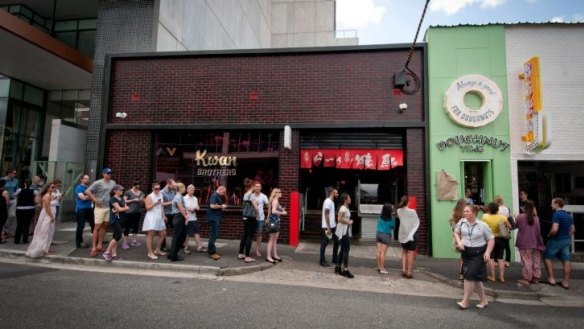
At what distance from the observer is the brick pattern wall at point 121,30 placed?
39.7 ft

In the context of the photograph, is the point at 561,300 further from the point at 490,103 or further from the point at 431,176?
the point at 490,103

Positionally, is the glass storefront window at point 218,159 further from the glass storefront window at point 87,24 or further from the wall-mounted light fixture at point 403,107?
the glass storefront window at point 87,24

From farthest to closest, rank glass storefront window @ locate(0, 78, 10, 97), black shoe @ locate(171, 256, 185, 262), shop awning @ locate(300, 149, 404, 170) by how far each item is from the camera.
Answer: glass storefront window @ locate(0, 78, 10, 97) < shop awning @ locate(300, 149, 404, 170) < black shoe @ locate(171, 256, 185, 262)

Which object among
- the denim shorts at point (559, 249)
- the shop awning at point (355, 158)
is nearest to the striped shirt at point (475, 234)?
the denim shorts at point (559, 249)

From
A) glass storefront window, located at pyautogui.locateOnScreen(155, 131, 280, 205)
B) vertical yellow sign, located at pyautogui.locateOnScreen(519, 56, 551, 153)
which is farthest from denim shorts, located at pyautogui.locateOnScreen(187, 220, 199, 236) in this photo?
vertical yellow sign, located at pyautogui.locateOnScreen(519, 56, 551, 153)

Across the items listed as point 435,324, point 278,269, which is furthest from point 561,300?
point 278,269

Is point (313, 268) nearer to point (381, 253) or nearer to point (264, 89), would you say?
point (381, 253)

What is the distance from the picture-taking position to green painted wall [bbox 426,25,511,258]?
9578mm

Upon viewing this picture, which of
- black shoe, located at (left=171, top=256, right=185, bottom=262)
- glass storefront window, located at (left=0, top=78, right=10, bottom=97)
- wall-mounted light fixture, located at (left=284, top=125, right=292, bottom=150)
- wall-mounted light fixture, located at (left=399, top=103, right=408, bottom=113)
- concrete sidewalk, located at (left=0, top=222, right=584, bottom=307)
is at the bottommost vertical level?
concrete sidewalk, located at (left=0, top=222, right=584, bottom=307)

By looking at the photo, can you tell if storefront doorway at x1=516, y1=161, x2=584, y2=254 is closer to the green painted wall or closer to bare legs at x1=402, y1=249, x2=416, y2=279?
the green painted wall

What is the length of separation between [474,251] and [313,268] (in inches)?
135

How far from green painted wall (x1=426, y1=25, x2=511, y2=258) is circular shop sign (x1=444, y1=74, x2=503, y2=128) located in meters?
0.17

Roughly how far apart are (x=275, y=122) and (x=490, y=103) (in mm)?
6294

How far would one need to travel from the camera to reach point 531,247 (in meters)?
6.95
